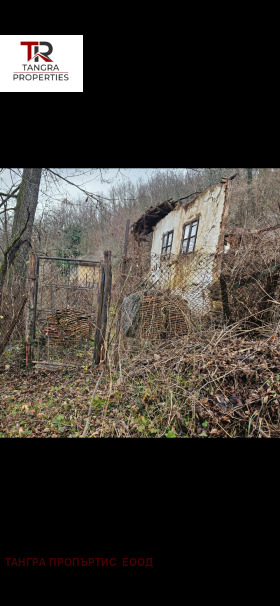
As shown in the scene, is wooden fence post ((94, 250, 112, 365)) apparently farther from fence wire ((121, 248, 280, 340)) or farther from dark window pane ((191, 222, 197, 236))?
dark window pane ((191, 222, 197, 236))

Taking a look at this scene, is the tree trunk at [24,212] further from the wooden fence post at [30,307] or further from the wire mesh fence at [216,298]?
the wire mesh fence at [216,298]

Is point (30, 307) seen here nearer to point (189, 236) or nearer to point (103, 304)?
point (103, 304)

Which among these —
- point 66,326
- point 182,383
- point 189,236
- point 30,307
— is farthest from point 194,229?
point 182,383

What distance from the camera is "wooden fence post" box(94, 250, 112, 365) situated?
4467 mm

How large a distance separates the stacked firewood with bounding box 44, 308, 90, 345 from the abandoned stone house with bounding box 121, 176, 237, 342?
2.43 feet

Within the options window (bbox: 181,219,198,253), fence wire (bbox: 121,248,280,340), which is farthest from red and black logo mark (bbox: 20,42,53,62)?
window (bbox: 181,219,198,253)

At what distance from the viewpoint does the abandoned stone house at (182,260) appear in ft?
14.6

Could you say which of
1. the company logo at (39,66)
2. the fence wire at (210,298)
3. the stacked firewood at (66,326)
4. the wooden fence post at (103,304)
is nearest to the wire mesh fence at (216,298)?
the fence wire at (210,298)

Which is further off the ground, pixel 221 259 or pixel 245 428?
pixel 221 259

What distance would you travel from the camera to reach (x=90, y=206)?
5.75 meters

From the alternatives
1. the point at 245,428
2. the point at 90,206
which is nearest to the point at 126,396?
the point at 245,428

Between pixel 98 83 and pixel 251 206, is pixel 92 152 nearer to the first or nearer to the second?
pixel 98 83

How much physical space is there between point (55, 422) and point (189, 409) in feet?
4.71

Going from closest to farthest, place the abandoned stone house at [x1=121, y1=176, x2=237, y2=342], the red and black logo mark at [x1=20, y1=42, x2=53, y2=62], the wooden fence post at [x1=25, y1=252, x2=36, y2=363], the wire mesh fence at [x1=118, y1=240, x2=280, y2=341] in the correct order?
the red and black logo mark at [x1=20, y1=42, x2=53, y2=62]
the wire mesh fence at [x1=118, y1=240, x2=280, y2=341]
the abandoned stone house at [x1=121, y1=176, x2=237, y2=342]
the wooden fence post at [x1=25, y1=252, x2=36, y2=363]
